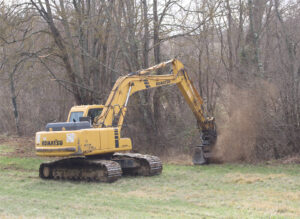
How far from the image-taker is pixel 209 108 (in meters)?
21.2

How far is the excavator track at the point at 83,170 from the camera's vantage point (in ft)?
42.1

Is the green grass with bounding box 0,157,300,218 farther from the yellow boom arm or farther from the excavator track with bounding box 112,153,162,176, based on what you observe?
the yellow boom arm

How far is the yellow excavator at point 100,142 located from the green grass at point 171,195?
455 mm

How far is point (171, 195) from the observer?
10.5 meters

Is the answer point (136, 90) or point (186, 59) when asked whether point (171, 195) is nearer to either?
point (136, 90)

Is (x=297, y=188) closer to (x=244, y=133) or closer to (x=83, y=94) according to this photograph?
(x=244, y=133)

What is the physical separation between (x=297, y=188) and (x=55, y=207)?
5763 mm

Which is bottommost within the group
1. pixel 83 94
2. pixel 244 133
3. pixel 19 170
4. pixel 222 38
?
pixel 19 170

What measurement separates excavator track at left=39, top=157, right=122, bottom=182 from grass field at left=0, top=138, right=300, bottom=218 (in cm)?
32

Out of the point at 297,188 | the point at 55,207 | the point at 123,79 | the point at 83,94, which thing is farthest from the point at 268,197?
the point at 83,94

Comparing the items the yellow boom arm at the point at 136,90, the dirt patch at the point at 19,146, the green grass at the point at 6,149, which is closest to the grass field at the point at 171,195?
the yellow boom arm at the point at 136,90

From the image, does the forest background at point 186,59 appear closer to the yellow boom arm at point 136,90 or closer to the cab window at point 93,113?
the yellow boom arm at point 136,90

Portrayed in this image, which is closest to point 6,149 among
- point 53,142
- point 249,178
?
point 53,142

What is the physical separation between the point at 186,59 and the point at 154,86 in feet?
27.2
